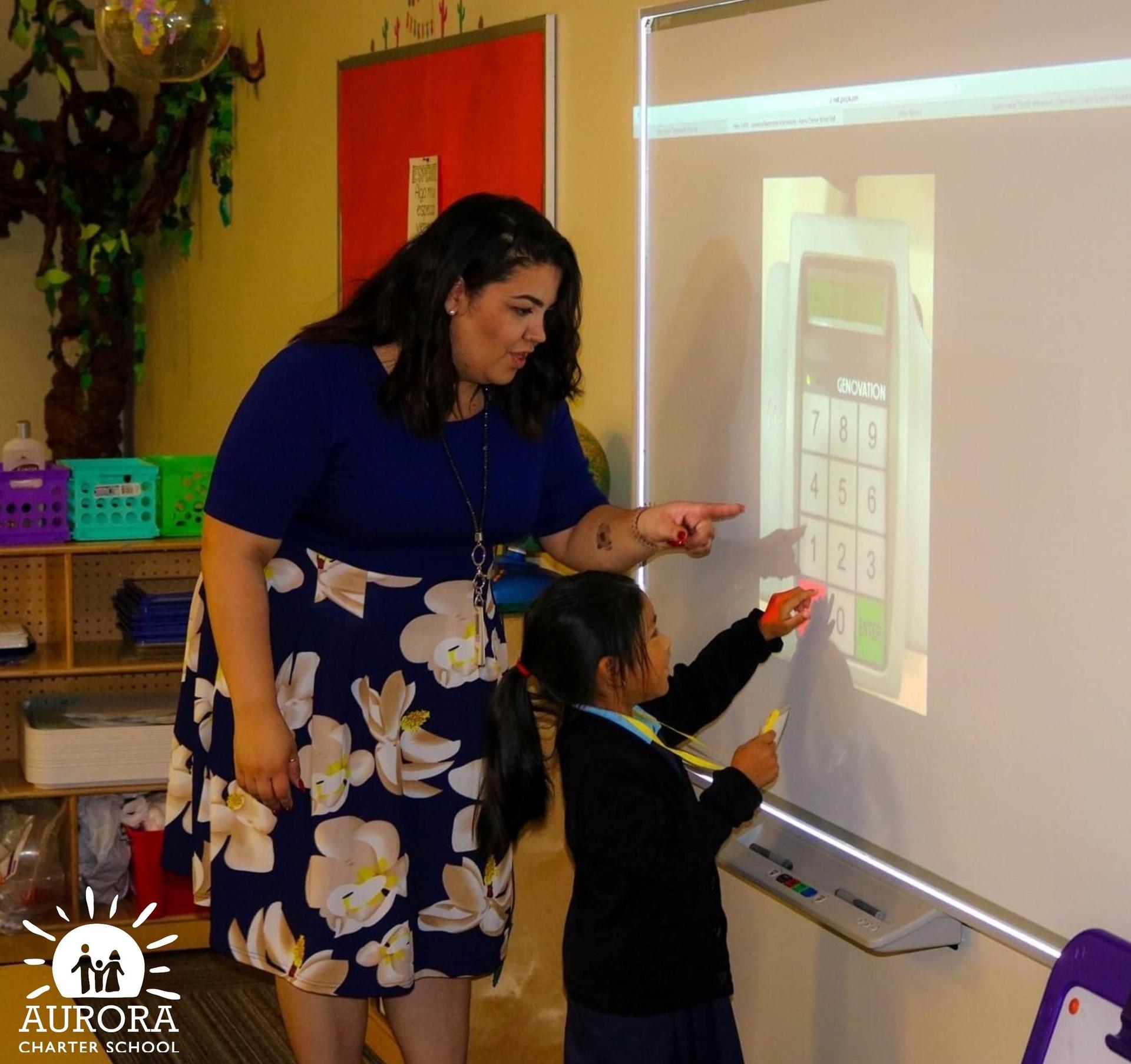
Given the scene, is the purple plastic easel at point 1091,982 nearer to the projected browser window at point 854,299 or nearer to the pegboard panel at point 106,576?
the projected browser window at point 854,299

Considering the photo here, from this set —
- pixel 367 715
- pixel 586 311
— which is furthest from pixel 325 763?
pixel 586 311

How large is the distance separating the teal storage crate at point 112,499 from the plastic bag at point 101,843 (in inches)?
21.4

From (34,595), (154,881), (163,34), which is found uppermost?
(163,34)

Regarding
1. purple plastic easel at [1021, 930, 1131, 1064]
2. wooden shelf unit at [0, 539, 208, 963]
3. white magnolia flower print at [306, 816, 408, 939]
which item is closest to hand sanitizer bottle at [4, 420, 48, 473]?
wooden shelf unit at [0, 539, 208, 963]

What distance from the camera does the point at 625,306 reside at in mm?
2359

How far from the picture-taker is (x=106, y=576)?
3.21m

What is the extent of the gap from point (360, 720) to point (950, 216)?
88 centimetres

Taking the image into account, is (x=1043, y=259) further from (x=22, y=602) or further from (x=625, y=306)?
(x=22, y=602)

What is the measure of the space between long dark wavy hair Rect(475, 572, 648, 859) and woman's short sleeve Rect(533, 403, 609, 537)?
22 centimetres

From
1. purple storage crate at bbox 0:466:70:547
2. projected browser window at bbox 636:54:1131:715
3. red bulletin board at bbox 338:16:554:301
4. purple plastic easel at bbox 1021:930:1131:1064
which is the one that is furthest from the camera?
purple storage crate at bbox 0:466:70:547

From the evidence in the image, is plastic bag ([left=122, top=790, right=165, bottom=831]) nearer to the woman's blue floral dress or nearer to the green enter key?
the woman's blue floral dress

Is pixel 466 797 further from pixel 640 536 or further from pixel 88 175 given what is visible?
pixel 88 175

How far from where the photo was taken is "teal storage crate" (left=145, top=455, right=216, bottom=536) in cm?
309

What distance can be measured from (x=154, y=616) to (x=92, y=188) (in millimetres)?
1906
